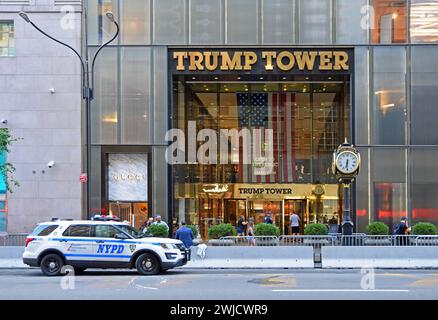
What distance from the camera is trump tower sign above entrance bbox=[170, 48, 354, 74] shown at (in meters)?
27.2

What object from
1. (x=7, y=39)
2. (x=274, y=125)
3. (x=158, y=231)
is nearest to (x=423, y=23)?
(x=274, y=125)

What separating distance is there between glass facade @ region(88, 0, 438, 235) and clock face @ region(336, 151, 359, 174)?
20.5 ft

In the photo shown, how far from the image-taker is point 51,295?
12.0 metres

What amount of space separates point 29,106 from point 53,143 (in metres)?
2.02

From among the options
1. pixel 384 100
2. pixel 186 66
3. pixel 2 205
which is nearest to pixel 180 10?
pixel 186 66

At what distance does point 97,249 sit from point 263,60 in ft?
46.3

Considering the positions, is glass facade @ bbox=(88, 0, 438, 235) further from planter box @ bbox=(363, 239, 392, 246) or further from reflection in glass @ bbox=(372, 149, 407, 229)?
planter box @ bbox=(363, 239, 392, 246)

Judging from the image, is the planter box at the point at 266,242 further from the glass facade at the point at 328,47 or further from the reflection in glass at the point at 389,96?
the reflection in glass at the point at 389,96

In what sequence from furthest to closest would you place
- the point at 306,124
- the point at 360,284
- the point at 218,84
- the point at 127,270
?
the point at 306,124, the point at 218,84, the point at 127,270, the point at 360,284

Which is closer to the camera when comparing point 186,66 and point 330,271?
point 330,271

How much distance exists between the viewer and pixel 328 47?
1068 inches

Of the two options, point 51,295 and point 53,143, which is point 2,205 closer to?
point 53,143

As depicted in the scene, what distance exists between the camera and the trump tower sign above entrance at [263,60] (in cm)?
2720

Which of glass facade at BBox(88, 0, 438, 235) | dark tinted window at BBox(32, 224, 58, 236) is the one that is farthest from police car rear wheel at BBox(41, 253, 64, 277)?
glass facade at BBox(88, 0, 438, 235)
